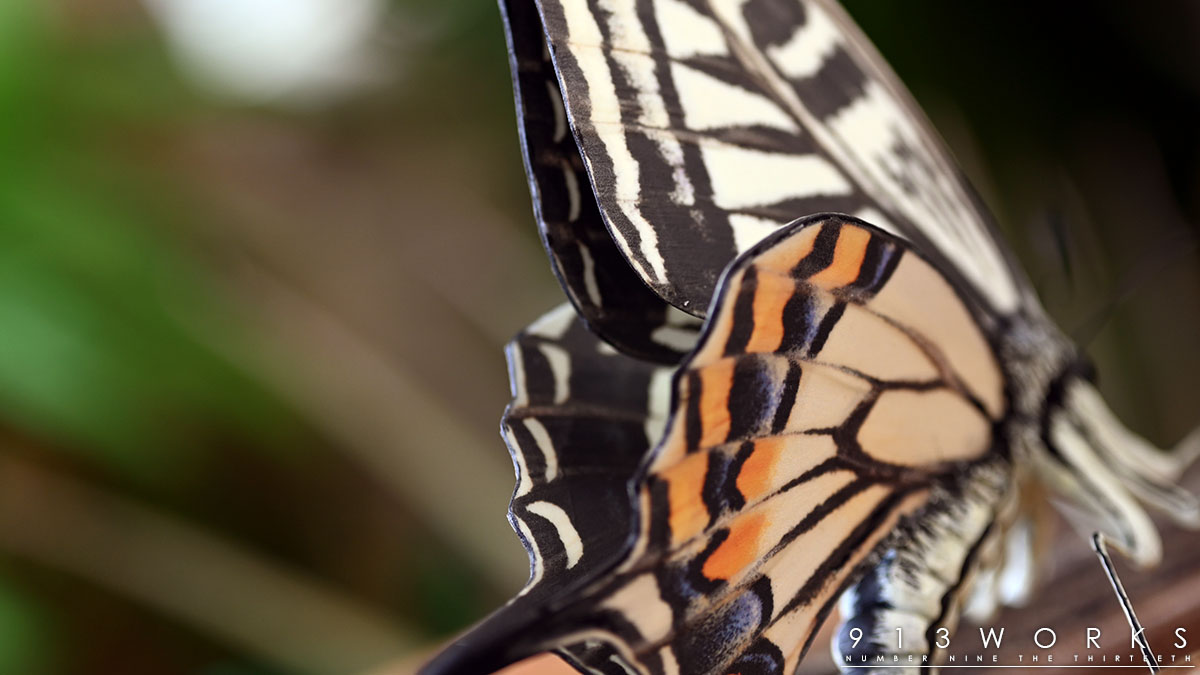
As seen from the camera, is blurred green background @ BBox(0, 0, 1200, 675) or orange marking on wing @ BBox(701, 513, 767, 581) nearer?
orange marking on wing @ BBox(701, 513, 767, 581)

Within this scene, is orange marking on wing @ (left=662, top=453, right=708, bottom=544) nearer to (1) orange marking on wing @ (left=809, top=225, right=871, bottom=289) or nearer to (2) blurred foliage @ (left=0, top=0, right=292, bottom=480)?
(1) orange marking on wing @ (left=809, top=225, right=871, bottom=289)

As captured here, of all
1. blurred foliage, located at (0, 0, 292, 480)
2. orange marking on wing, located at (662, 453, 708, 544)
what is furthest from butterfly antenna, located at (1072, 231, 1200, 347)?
blurred foliage, located at (0, 0, 292, 480)

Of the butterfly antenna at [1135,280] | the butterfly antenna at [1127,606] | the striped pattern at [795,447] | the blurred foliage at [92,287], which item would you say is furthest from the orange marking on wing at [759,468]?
the blurred foliage at [92,287]

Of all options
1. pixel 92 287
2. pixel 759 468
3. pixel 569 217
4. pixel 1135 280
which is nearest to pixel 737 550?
pixel 759 468

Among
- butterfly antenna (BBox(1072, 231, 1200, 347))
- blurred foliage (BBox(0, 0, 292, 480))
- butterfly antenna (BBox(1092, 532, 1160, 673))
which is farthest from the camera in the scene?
blurred foliage (BBox(0, 0, 292, 480))

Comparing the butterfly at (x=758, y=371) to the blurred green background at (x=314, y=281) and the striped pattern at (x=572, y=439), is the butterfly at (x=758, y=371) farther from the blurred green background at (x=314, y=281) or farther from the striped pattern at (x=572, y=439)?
the blurred green background at (x=314, y=281)

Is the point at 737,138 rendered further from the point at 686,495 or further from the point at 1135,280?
the point at 1135,280

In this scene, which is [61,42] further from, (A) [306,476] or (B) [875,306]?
(B) [875,306]

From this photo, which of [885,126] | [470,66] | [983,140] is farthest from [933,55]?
[885,126]
